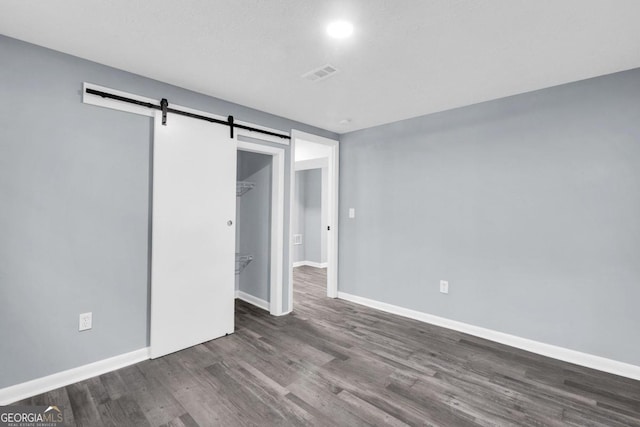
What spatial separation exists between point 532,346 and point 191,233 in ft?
11.3

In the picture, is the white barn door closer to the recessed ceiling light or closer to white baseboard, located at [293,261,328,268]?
the recessed ceiling light

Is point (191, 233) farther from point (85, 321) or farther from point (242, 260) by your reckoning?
point (242, 260)

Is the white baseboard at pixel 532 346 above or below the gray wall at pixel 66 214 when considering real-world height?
below

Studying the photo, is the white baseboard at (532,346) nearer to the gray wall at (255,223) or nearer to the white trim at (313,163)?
the gray wall at (255,223)

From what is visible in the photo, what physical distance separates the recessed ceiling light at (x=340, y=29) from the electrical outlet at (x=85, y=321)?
2742 millimetres

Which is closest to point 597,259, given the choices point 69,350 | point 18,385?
point 69,350

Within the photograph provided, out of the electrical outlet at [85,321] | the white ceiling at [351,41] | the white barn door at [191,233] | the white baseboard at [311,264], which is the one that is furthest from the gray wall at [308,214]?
the electrical outlet at [85,321]

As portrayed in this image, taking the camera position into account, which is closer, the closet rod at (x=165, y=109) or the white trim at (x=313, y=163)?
the closet rod at (x=165, y=109)

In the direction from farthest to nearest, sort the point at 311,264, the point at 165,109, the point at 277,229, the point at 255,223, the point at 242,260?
the point at 311,264 → the point at 242,260 → the point at 255,223 → the point at 277,229 → the point at 165,109

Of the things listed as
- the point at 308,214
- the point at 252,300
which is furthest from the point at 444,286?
the point at 308,214

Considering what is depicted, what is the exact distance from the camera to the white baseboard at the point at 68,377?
197cm

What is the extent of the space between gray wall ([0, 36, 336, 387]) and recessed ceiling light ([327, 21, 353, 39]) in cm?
171

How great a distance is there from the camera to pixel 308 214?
7000 millimetres

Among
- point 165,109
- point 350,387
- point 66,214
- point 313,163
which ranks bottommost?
point 350,387
